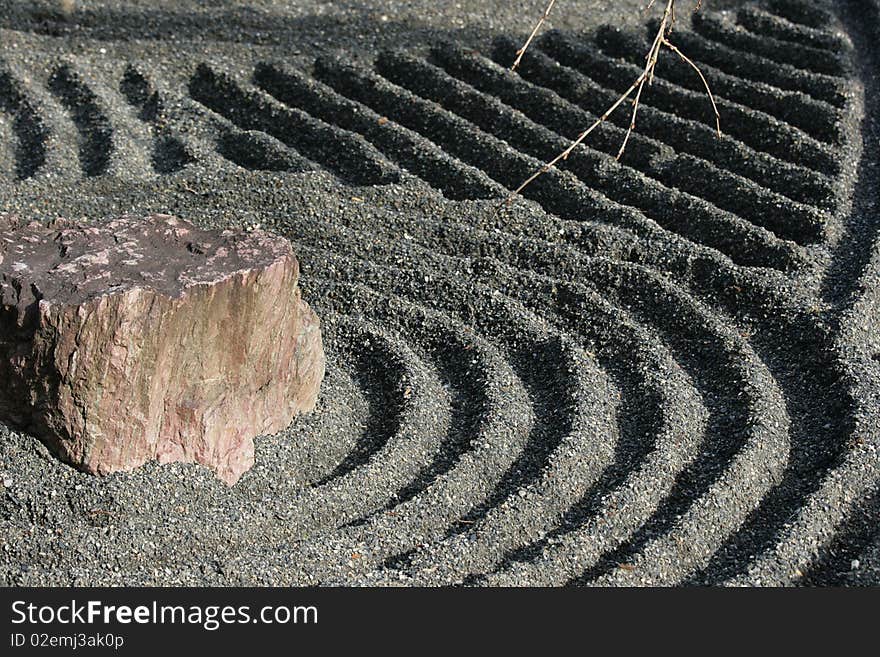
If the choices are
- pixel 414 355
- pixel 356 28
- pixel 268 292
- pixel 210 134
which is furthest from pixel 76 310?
pixel 356 28

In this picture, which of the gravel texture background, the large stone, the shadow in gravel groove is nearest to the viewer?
the large stone

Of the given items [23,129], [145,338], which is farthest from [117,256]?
[23,129]

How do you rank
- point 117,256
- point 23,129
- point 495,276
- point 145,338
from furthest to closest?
point 23,129 < point 495,276 < point 117,256 < point 145,338

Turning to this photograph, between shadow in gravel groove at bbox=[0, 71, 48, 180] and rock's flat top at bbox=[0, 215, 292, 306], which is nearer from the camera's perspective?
rock's flat top at bbox=[0, 215, 292, 306]

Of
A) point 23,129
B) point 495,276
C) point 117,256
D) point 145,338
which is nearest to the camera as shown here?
point 145,338

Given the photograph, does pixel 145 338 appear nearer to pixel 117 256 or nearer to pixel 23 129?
pixel 117 256

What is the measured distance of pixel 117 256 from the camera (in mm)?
4773

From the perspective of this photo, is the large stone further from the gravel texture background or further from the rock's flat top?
the gravel texture background

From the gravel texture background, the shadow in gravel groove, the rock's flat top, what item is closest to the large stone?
the rock's flat top

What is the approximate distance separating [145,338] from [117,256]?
0.49m

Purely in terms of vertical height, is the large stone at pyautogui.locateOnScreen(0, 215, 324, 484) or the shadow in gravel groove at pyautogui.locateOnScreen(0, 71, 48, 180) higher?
the large stone at pyautogui.locateOnScreen(0, 215, 324, 484)

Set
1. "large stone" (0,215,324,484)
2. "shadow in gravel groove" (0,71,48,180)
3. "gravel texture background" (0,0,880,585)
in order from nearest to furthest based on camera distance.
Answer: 1. "large stone" (0,215,324,484)
2. "gravel texture background" (0,0,880,585)
3. "shadow in gravel groove" (0,71,48,180)

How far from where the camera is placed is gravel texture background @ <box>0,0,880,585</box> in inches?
183

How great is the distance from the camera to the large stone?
4.42 metres
